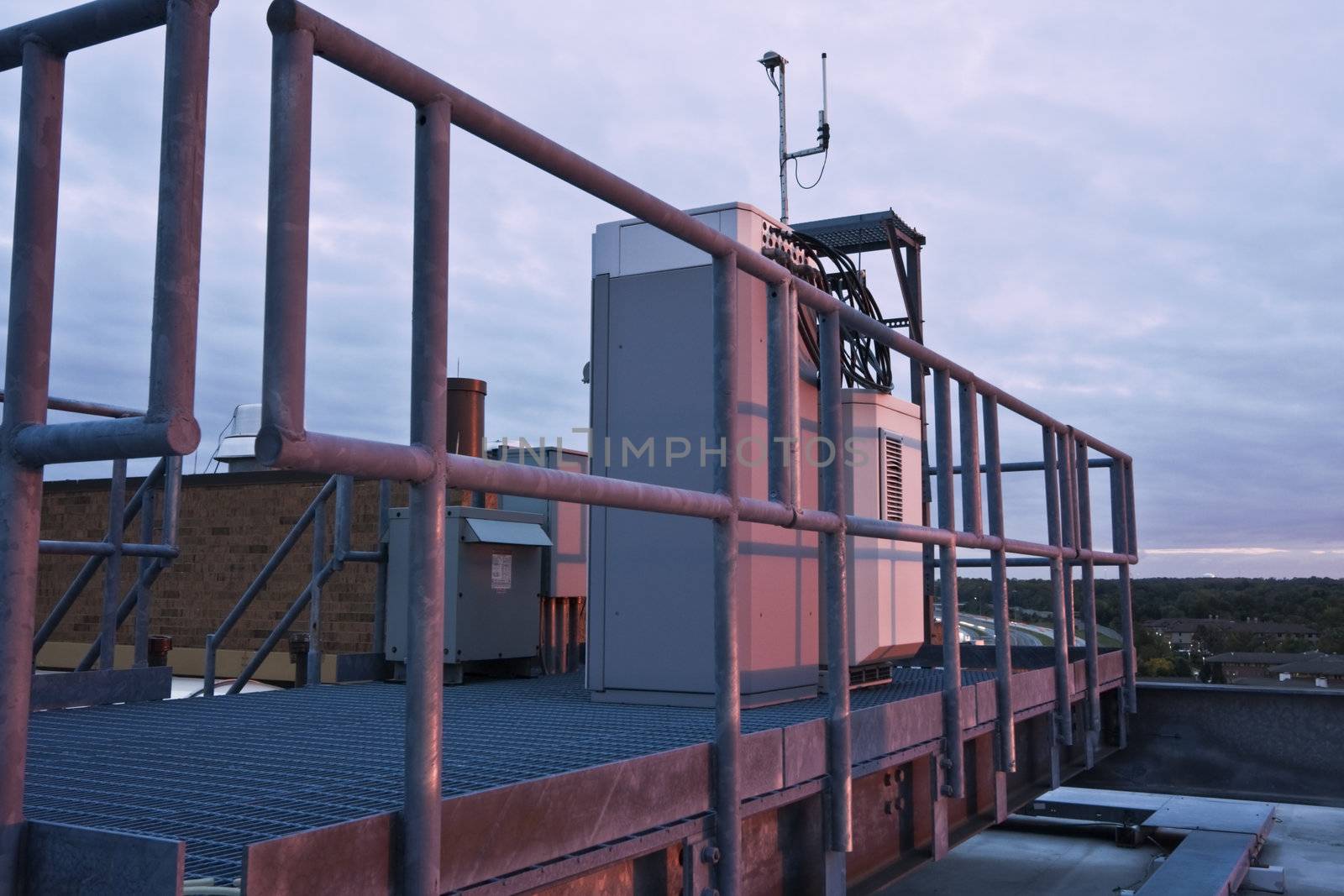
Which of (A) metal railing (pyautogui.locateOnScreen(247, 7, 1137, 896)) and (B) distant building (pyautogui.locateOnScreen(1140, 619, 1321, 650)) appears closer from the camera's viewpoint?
(A) metal railing (pyautogui.locateOnScreen(247, 7, 1137, 896))

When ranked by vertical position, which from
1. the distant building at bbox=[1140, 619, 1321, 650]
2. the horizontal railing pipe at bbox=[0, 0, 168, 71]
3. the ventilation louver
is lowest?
the distant building at bbox=[1140, 619, 1321, 650]

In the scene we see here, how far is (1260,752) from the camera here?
265 inches

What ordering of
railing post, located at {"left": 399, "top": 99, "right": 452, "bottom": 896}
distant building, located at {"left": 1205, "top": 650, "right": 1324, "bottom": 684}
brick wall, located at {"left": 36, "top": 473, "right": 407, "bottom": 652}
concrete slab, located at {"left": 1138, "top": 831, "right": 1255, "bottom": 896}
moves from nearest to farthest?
railing post, located at {"left": 399, "top": 99, "right": 452, "bottom": 896} → concrete slab, located at {"left": 1138, "top": 831, "right": 1255, "bottom": 896} → brick wall, located at {"left": 36, "top": 473, "right": 407, "bottom": 652} → distant building, located at {"left": 1205, "top": 650, "right": 1324, "bottom": 684}

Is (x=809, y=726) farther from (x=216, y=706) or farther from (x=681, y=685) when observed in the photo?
(x=216, y=706)

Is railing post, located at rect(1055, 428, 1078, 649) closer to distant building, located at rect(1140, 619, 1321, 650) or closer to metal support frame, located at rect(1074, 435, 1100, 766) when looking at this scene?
metal support frame, located at rect(1074, 435, 1100, 766)

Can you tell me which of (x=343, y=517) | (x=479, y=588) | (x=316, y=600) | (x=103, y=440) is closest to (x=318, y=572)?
(x=316, y=600)

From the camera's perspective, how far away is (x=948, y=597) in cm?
415

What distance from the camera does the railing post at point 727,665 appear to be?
2.52 metres

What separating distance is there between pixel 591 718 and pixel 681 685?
2.00ft

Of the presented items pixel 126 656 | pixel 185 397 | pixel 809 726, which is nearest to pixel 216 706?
pixel 809 726

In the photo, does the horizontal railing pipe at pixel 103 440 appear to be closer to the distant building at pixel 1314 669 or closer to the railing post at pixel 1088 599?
the railing post at pixel 1088 599

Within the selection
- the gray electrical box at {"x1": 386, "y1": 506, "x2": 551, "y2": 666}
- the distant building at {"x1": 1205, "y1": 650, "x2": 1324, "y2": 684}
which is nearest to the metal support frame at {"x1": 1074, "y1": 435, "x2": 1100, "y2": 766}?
the gray electrical box at {"x1": 386, "y1": 506, "x2": 551, "y2": 666}

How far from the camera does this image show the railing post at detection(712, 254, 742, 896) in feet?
8.27

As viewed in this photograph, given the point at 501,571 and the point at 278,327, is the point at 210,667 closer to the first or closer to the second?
the point at 501,571
